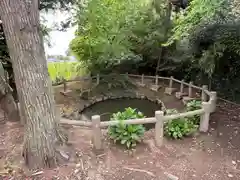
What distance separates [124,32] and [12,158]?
595 centimetres

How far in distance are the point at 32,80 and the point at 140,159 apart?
76.9 inches

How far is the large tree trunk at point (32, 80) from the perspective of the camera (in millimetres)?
2727

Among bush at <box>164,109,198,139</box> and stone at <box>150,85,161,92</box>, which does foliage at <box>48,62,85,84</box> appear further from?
bush at <box>164,109,198,139</box>

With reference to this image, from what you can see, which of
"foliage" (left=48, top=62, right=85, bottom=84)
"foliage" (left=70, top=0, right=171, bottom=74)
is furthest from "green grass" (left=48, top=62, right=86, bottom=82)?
"foliage" (left=70, top=0, right=171, bottom=74)

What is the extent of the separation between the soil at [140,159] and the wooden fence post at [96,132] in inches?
4.2

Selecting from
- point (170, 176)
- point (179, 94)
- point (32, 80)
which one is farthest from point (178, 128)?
point (179, 94)

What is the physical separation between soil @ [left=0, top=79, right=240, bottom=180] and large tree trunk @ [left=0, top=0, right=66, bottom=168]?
280 millimetres

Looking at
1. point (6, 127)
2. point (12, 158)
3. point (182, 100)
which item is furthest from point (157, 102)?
point (12, 158)

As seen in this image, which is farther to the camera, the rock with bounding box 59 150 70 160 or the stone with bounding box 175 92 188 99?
the stone with bounding box 175 92 188 99

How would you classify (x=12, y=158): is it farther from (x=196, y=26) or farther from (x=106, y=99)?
(x=106, y=99)

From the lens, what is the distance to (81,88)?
8734 millimetres

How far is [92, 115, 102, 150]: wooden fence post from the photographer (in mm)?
3582

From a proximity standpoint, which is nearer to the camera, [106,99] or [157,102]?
[157,102]

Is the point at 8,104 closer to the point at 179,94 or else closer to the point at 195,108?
the point at 195,108
